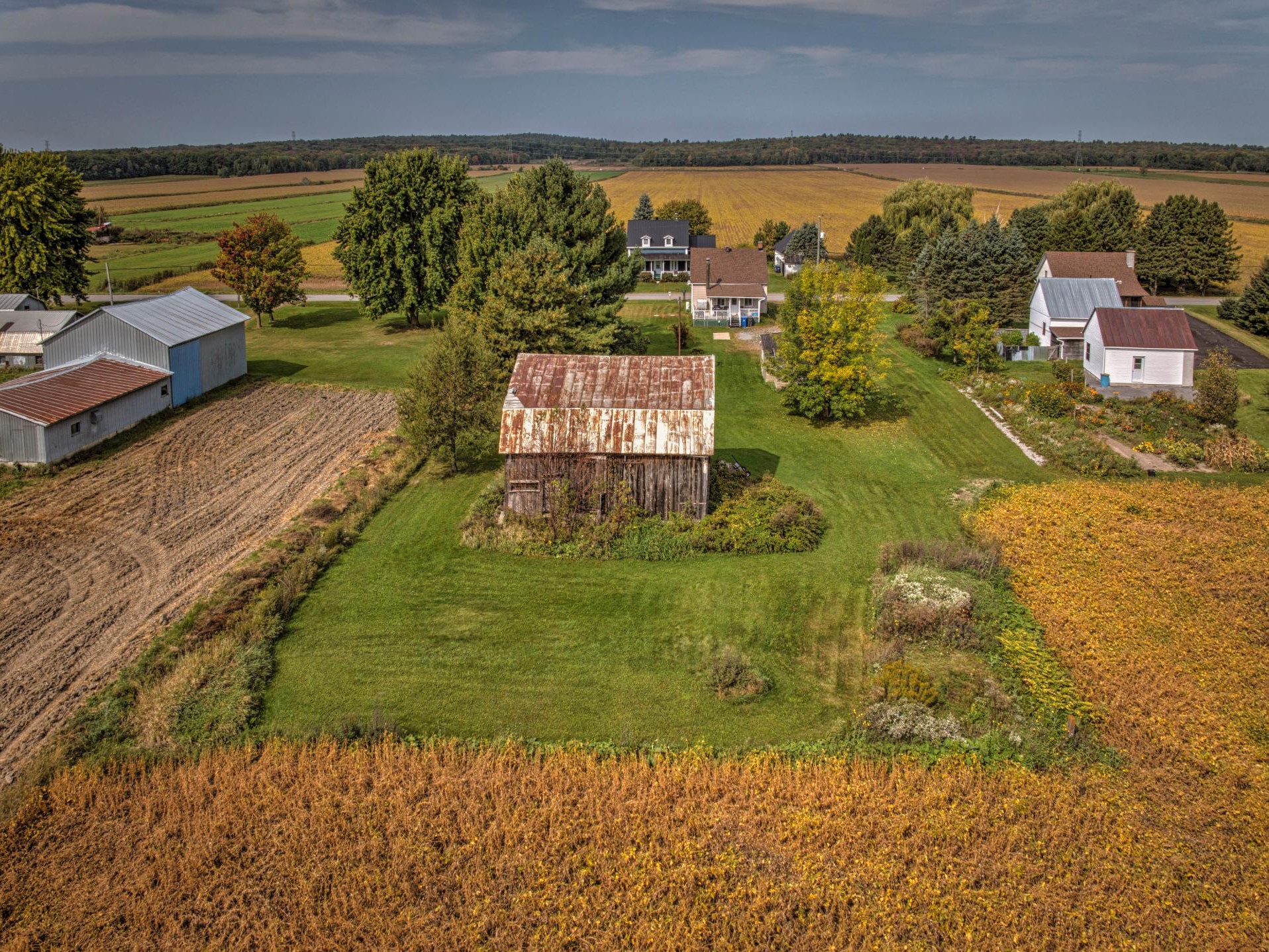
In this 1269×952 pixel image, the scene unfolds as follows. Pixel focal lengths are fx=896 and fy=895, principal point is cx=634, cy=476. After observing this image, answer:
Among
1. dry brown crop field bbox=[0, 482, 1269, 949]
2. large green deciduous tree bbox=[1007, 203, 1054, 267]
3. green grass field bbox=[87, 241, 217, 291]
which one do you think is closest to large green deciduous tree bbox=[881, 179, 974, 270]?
large green deciduous tree bbox=[1007, 203, 1054, 267]

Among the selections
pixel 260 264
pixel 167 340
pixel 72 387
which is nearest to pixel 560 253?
pixel 167 340

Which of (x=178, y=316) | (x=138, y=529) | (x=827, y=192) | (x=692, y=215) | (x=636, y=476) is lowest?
(x=138, y=529)

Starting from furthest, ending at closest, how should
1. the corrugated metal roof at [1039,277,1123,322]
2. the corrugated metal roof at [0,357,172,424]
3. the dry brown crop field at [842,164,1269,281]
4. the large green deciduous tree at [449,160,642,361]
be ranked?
the dry brown crop field at [842,164,1269,281], the corrugated metal roof at [1039,277,1123,322], the large green deciduous tree at [449,160,642,361], the corrugated metal roof at [0,357,172,424]

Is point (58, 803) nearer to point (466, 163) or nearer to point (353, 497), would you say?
point (353, 497)

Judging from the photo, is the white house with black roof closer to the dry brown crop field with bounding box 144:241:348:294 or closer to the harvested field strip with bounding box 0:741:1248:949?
the dry brown crop field with bounding box 144:241:348:294

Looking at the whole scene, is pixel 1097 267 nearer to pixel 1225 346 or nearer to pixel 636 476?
pixel 1225 346

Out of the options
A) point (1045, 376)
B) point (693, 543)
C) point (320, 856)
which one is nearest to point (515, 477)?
point (693, 543)
